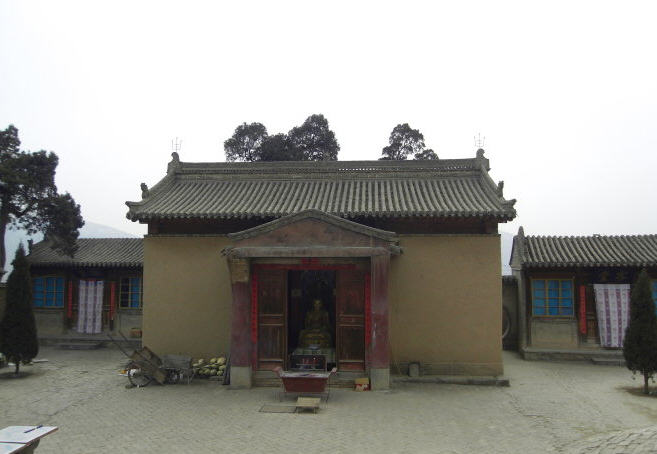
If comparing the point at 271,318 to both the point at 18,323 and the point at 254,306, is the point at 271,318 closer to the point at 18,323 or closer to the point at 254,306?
the point at 254,306

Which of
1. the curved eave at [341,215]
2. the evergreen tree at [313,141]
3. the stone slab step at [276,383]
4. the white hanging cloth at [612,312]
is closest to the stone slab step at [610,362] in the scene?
the white hanging cloth at [612,312]

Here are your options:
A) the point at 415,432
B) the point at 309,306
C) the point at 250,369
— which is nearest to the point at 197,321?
the point at 250,369

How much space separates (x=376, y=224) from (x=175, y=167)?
690cm

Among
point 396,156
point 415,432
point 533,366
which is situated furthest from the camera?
point 396,156

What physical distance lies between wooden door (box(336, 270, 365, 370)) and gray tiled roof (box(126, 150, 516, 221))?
5.50ft

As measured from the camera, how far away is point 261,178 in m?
16.3

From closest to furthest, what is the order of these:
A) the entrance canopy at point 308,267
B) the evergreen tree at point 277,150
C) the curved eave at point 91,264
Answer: the entrance canopy at point 308,267, the curved eave at point 91,264, the evergreen tree at point 277,150

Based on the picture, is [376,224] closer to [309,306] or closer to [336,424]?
[309,306]

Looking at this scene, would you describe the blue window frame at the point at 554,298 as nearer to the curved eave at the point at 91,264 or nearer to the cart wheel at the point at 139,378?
the cart wheel at the point at 139,378

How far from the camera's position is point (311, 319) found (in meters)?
14.2

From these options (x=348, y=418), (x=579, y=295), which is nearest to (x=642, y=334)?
(x=579, y=295)

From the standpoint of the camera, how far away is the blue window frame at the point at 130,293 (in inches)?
767

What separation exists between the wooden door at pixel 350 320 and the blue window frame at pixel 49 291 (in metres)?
12.3

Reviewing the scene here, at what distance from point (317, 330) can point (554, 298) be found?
8.26m
